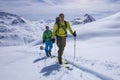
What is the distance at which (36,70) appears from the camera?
12562 millimetres

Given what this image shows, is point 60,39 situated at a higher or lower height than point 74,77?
higher

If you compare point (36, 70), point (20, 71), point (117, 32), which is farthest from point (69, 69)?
point (117, 32)

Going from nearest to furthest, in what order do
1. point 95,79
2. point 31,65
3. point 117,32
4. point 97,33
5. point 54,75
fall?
1. point 95,79
2. point 54,75
3. point 31,65
4. point 117,32
5. point 97,33

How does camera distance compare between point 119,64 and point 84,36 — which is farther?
point 84,36

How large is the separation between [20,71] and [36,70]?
843 mm

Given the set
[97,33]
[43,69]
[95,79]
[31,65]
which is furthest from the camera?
[97,33]

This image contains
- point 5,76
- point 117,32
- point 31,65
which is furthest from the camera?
point 117,32

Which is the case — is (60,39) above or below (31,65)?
above

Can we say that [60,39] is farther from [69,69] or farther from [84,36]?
[84,36]

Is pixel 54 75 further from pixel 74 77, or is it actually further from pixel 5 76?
pixel 5 76

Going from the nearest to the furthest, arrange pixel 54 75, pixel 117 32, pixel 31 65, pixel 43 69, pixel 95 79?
1. pixel 95 79
2. pixel 54 75
3. pixel 43 69
4. pixel 31 65
5. pixel 117 32

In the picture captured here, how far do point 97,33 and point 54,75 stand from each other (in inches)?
695

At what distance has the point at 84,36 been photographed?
28078mm

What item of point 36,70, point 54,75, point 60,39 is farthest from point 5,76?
point 60,39
